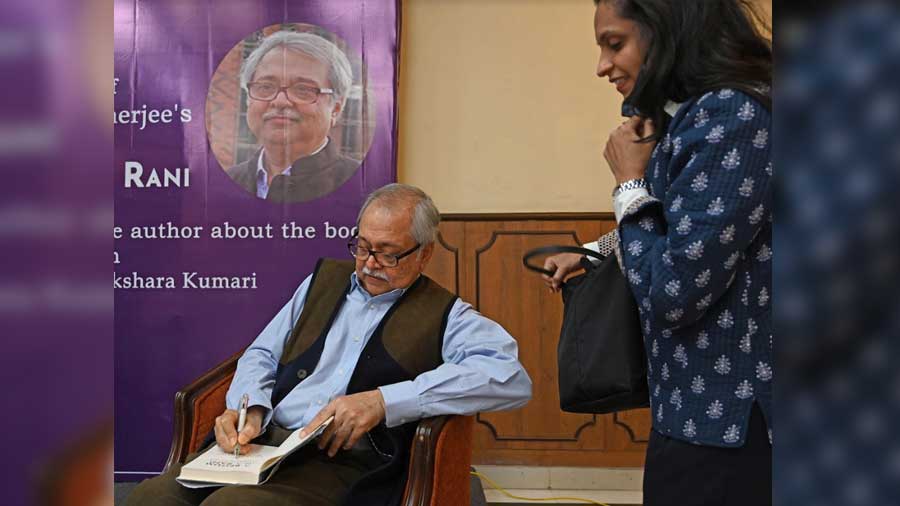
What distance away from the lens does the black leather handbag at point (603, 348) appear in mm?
1262

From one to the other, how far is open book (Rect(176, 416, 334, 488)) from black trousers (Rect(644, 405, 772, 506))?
0.97 m

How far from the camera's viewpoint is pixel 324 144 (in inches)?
139

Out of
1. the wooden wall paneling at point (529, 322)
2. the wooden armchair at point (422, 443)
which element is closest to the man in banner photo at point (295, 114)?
the wooden wall paneling at point (529, 322)

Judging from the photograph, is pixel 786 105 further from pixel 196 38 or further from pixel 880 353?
pixel 196 38

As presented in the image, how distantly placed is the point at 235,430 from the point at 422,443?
1.85ft

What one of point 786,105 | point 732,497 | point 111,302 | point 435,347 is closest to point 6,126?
point 111,302

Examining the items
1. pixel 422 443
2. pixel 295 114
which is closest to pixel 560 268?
pixel 422 443

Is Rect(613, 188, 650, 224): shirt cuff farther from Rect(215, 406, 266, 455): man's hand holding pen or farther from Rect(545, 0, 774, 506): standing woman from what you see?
Rect(215, 406, 266, 455): man's hand holding pen

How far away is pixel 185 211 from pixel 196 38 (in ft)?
2.71

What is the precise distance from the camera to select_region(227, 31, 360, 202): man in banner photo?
3.51 metres

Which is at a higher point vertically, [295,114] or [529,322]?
[295,114]

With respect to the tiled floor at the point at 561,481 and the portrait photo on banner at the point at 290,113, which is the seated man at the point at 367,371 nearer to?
the portrait photo on banner at the point at 290,113

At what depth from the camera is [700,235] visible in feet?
3.44

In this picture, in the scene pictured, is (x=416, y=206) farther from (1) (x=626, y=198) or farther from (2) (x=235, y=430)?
(1) (x=626, y=198)
